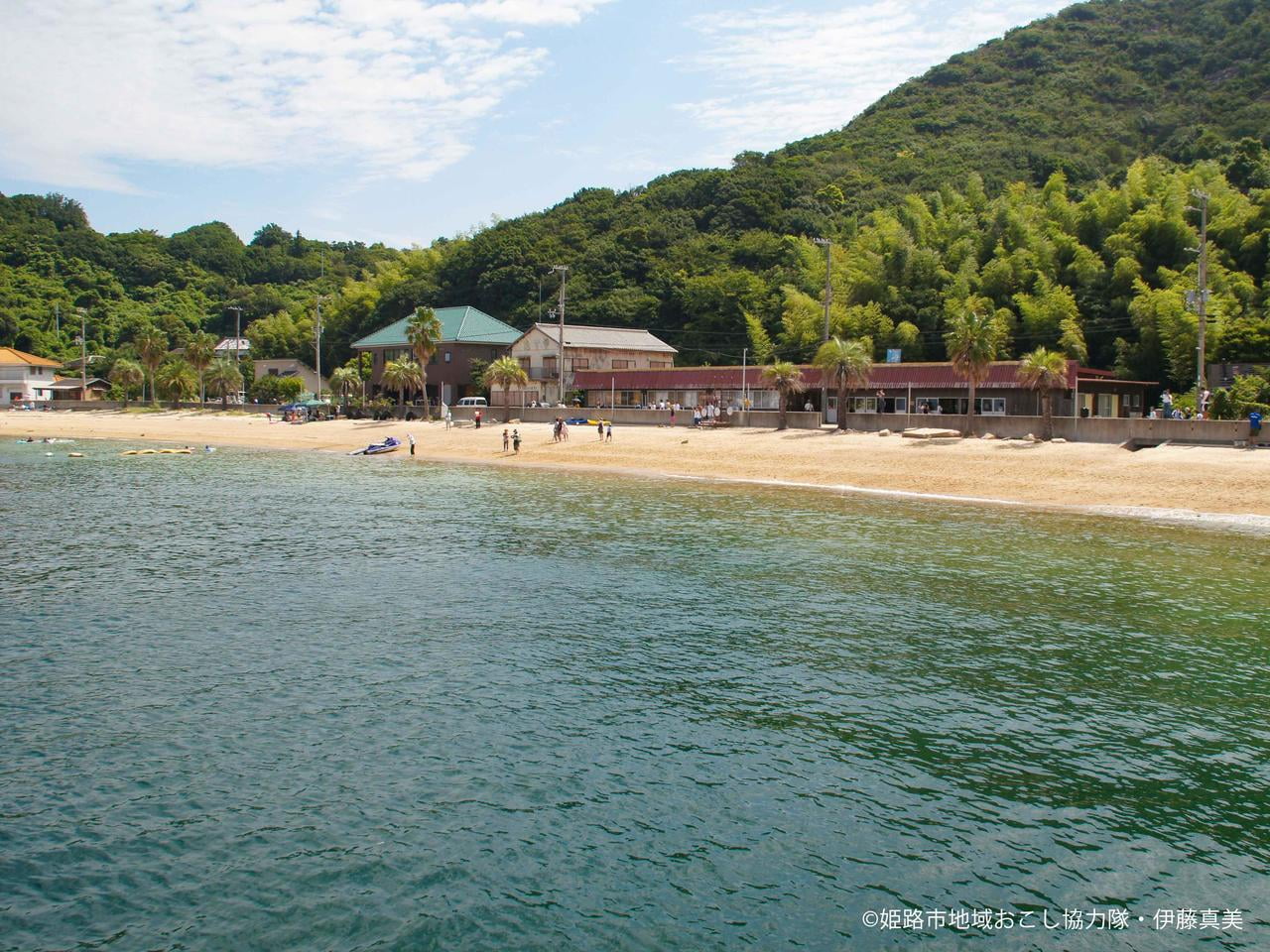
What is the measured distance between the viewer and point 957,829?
35.8 feet

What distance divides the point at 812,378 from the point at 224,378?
64.4 meters

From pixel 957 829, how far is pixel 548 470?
43.2 metres

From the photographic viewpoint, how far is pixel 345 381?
294ft

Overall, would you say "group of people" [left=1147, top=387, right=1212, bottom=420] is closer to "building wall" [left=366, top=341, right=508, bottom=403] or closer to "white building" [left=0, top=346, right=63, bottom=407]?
"building wall" [left=366, top=341, right=508, bottom=403]

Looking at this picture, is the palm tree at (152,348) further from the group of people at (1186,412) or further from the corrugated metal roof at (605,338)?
the group of people at (1186,412)

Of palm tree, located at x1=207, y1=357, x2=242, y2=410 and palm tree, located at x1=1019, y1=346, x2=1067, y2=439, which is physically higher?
palm tree, located at x1=207, y1=357, x2=242, y2=410

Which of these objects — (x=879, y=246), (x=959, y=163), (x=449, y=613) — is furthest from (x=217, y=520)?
(x=959, y=163)

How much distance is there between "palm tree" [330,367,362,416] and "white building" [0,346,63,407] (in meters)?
49.7

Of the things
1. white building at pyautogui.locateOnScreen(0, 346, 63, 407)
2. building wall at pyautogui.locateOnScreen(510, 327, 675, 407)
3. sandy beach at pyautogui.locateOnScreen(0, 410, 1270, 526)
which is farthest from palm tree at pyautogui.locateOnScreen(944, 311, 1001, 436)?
white building at pyautogui.locateOnScreen(0, 346, 63, 407)

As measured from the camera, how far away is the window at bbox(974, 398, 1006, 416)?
58.8 metres

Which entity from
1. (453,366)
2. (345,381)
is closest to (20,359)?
(345,381)

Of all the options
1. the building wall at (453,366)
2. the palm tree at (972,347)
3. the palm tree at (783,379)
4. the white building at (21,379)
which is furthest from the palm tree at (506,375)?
the white building at (21,379)

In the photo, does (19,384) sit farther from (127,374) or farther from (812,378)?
(812,378)

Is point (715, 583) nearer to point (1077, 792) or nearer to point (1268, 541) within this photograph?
point (1077, 792)
